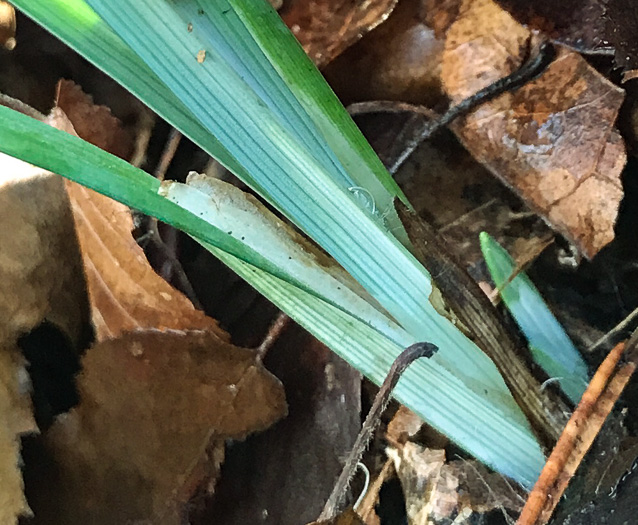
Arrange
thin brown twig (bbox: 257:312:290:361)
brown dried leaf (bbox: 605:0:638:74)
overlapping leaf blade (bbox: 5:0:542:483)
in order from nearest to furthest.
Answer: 1. overlapping leaf blade (bbox: 5:0:542:483)
2. brown dried leaf (bbox: 605:0:638:74)
3. thin brown twig (bbox: 257:312:290:361)

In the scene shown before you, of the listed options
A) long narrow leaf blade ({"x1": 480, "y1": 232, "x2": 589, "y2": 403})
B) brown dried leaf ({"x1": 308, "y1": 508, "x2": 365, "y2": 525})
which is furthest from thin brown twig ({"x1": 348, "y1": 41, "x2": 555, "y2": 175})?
brown dried leaf ({"x1": 308, "y1": 508, "x2": 365, "y2": 525})

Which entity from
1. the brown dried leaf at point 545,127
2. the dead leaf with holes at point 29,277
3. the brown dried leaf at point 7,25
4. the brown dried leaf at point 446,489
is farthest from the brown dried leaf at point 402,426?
the brown dried leaf at point 7,25

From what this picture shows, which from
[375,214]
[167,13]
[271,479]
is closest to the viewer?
[167,13]

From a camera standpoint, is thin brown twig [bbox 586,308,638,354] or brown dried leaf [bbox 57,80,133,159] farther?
brown dried leaf [bbox 57,80,133,159]

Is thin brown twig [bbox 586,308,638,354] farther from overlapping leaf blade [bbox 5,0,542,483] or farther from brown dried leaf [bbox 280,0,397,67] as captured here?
brown dried leaf [bbox 280,0,397,67]

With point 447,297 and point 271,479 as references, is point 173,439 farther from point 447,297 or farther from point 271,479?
point 447,297

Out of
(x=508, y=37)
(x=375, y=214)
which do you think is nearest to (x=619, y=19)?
(x=508, y=37)

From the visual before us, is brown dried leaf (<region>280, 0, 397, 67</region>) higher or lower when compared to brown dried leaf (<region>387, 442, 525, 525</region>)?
higher
